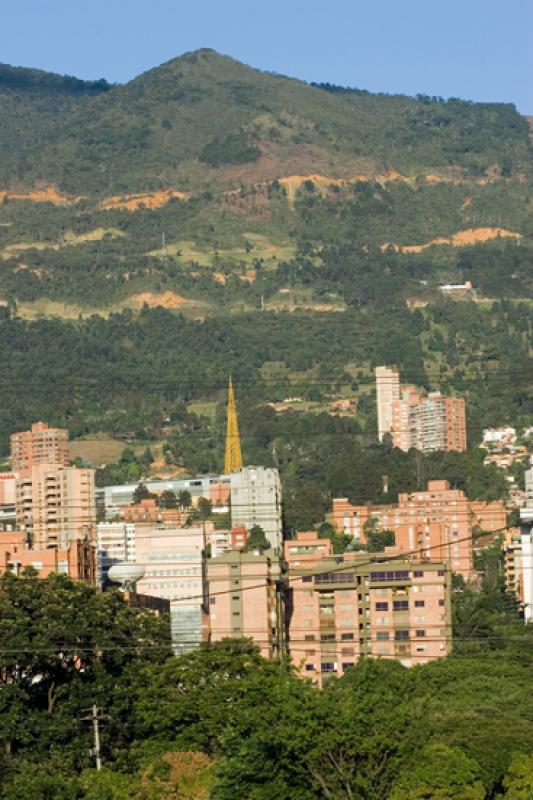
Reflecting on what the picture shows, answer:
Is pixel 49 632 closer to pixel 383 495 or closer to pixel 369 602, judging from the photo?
pixel 369 602

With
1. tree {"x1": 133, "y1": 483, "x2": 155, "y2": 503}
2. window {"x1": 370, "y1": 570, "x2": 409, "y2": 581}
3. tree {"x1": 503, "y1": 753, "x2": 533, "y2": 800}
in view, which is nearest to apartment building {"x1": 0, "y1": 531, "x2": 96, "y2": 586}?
window {"x1": 370, "y1": 570, "x2": 409, "y2": 581}

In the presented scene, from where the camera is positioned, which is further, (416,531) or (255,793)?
(416,531)

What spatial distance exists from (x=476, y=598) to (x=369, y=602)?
17.0 m

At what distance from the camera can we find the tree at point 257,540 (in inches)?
5236

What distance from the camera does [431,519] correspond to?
15162 cm

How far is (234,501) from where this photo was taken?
167 m

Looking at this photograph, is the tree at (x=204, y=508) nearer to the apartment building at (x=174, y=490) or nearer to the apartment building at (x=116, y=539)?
the apartment building at (x=174, y=490)

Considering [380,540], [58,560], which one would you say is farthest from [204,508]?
[58,560]

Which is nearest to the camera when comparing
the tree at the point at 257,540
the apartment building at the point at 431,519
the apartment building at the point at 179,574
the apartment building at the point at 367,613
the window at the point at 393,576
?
the apartment building at the point at 179,574

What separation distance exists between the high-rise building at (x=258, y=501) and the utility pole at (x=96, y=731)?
86206 millimetres

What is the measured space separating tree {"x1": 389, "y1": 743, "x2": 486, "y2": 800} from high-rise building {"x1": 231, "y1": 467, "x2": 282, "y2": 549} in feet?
305

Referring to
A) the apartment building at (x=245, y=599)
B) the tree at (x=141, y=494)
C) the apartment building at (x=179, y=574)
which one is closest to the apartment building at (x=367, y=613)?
the apartment building at (x=245, y=599)

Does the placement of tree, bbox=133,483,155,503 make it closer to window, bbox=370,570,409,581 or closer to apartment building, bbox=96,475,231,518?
apartment building, bbox=96,475,231,518

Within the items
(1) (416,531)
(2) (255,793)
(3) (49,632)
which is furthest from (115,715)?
(1) (416,531)
